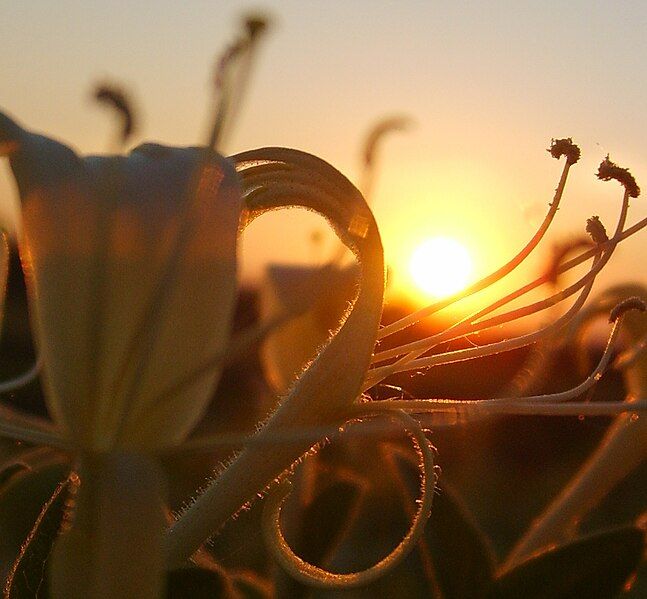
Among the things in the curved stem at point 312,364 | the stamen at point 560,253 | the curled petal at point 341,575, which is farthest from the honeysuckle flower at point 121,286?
the stamen at point 560,253

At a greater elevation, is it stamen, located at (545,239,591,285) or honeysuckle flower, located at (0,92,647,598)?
stamen, located at (545,239,591,285)

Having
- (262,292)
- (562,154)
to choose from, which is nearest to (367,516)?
(562,154)

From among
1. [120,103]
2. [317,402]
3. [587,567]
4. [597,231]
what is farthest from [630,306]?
[120,103]

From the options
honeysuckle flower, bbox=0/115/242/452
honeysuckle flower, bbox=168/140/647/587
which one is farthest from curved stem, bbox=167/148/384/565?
honeysuckle flower, bbox=0/115/242/452

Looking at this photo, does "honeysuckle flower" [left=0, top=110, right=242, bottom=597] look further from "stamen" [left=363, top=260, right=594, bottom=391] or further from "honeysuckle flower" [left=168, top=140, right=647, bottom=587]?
"stamen" [left=363, top=260, right=594, bottom=391]

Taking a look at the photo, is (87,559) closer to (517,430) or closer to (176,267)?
(176,267)

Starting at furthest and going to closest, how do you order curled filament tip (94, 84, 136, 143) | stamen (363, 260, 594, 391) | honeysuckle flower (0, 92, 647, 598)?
stamen (363, 260, 594, 391) < curled filament tip (94, 84, 136, 143) < honeysuckle flower (0, 92, 647, 598)

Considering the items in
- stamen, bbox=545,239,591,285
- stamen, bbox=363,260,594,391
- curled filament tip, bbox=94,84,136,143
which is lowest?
stamen, bbox=363,260,594,391
